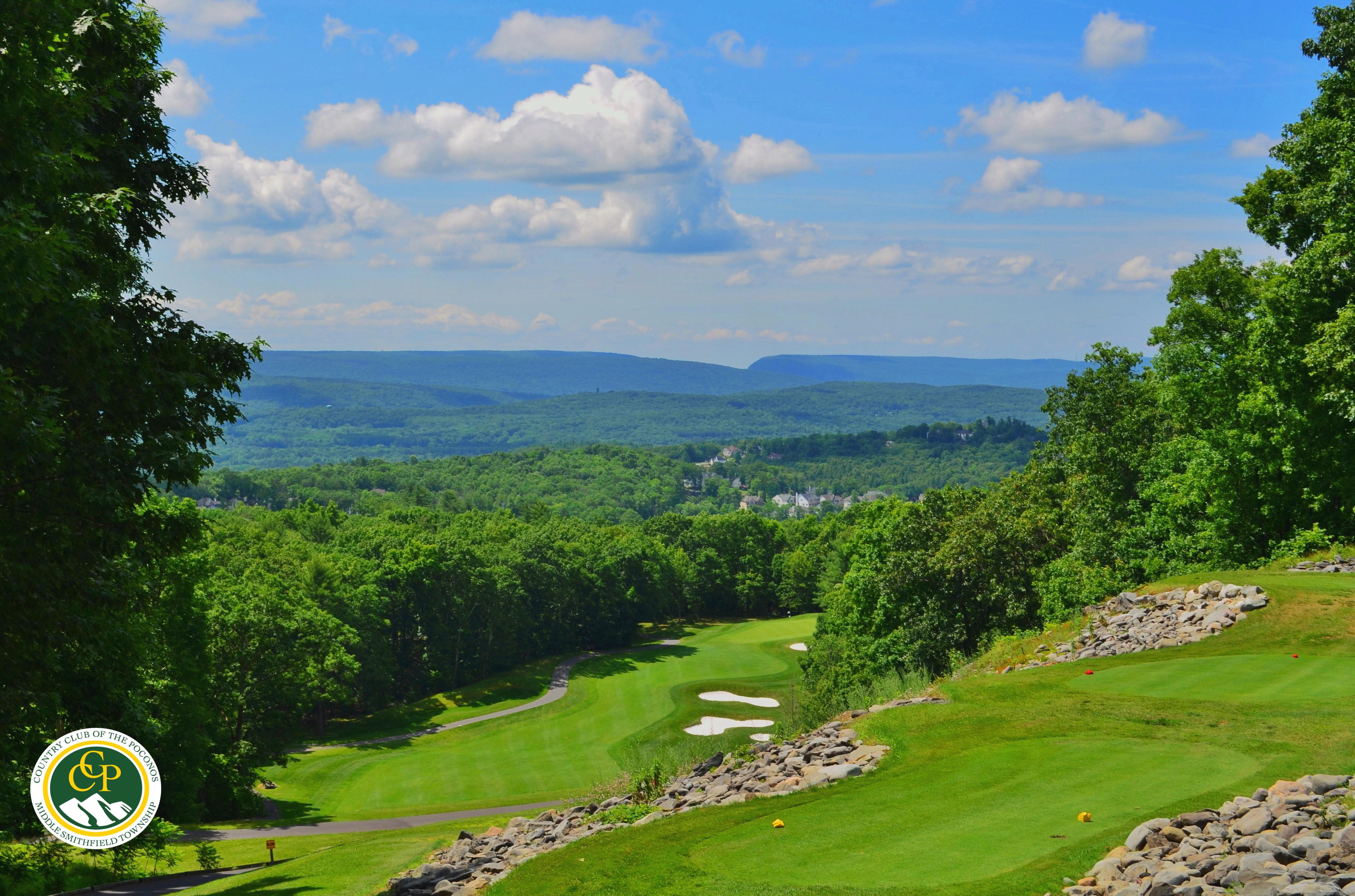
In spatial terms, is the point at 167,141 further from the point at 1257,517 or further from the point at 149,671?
the point at 1257,517

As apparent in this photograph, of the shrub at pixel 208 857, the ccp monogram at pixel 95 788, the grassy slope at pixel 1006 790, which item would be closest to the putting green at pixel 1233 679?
the grassy slope at pixel 1006 790

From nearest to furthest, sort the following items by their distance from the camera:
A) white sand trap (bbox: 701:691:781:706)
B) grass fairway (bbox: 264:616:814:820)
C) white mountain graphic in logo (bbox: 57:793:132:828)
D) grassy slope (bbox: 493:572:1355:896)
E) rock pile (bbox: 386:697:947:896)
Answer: grassy slope (bbox: 493:572:1355:896)
white mountain graphic in logo (bbox: 57:793:132:828)
rock pile (bbox: 386:697:947:896)
grass fairway (bbox: 264:616:814:820)
white sand trap (bbox: 701:691:781:706)

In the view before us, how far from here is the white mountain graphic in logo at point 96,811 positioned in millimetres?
13016

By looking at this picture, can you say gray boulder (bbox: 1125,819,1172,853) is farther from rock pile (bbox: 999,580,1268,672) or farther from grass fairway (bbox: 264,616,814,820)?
grass fairway (bbox: 264,616,814,820)

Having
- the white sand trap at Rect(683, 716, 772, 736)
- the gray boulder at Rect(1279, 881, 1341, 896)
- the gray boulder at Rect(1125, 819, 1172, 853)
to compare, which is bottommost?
the white sand trap at Rect(683, 716, 772, 736)

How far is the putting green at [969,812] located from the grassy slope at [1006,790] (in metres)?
0.03

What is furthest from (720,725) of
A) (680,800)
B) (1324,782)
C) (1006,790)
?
(1324,782)

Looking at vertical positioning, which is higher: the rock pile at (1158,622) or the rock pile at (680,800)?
the rock pile at (1158,622)

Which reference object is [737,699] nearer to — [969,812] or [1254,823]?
[969,812]

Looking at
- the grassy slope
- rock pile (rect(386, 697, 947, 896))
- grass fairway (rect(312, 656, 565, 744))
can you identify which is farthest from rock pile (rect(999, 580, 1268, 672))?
grass fairway (rect(312, 656, 565, 744))

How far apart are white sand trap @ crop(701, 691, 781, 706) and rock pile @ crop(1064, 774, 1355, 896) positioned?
47451 millimetres

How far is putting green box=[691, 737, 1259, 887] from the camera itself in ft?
34.3

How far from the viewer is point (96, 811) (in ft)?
43.8

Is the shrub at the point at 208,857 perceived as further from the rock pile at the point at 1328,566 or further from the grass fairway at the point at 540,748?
the rock pile at the point at 1328,566
